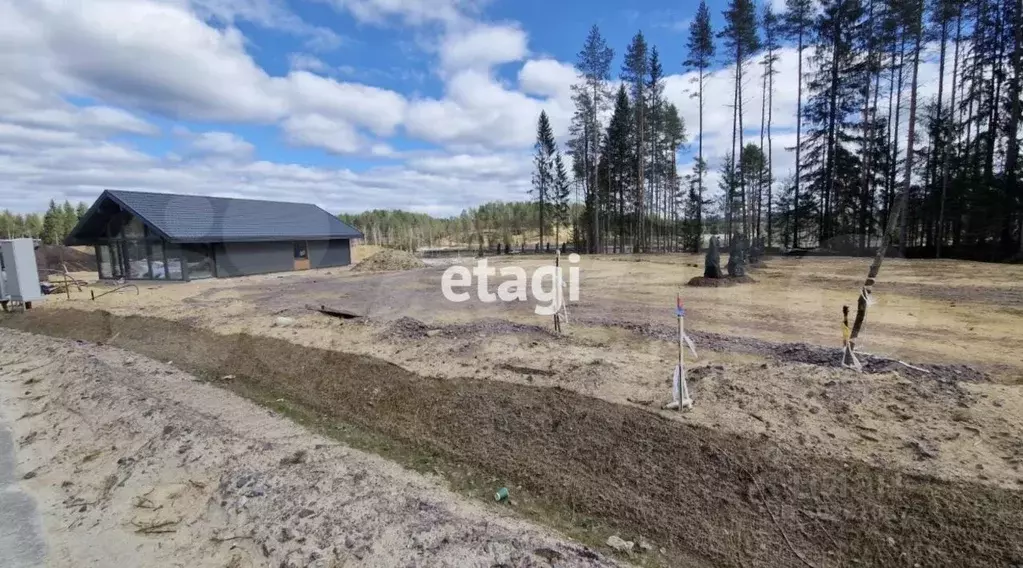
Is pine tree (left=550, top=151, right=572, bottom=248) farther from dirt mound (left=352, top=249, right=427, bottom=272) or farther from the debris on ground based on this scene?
the debris on ground

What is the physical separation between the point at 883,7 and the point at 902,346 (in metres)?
22.2

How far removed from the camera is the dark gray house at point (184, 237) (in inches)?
758

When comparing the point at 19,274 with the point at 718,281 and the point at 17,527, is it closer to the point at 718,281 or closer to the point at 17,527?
the point at 17,527

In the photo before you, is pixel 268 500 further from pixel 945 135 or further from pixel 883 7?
pixel 945 135

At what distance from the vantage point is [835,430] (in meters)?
3.71

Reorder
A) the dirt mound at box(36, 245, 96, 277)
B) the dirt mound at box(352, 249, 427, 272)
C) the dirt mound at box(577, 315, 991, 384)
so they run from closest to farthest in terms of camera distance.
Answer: the dirt mound at box(577, 315, 991, 384), the dirt mound at box(352, 249, 427, 272), the dirt mound at box(36, 245, 96, 277)

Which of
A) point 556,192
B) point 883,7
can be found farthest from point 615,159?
point 883,7

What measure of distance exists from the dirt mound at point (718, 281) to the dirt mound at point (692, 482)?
10196 millimetres

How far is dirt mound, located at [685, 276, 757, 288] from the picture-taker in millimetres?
13422

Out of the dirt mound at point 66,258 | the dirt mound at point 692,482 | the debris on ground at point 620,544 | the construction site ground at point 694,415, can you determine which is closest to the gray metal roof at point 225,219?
the construction site ground at point 694,415

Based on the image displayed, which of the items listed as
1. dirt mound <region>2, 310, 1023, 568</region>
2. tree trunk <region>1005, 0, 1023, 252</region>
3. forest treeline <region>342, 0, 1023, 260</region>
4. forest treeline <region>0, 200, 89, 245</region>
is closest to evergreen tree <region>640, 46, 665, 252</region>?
forest treeline <region>342, 0, 1023, 260</region>

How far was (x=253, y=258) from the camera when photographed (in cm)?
2219

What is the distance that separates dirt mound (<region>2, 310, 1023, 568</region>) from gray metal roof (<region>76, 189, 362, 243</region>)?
18395 mm

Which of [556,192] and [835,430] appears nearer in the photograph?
[835,430]
